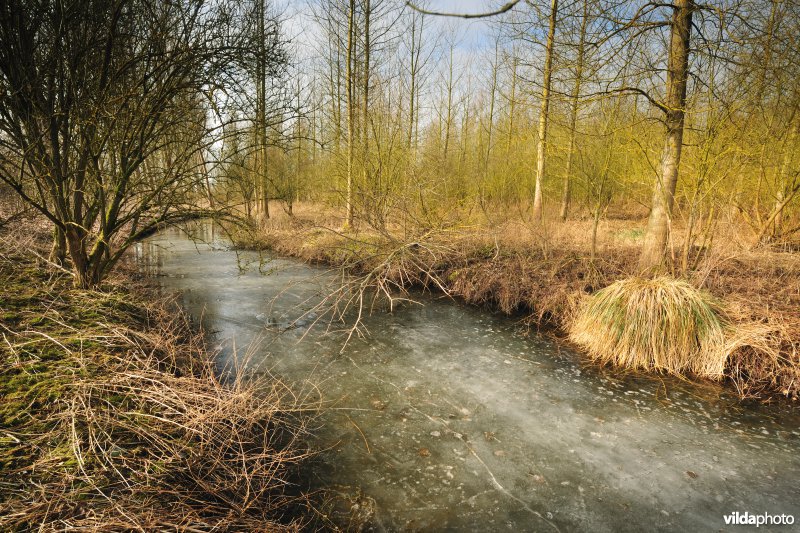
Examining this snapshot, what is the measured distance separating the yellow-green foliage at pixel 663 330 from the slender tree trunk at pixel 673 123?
1368mm

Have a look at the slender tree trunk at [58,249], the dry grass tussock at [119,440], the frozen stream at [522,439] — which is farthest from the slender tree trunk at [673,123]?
the slender tree trunk at [58,249]

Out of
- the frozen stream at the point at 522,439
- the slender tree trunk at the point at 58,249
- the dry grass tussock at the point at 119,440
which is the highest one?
the slender tree trunk at the point at 58,249

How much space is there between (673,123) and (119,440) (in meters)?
8.28

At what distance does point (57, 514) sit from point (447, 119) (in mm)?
19410

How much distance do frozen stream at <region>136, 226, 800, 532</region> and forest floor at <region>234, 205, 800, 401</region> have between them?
76cm

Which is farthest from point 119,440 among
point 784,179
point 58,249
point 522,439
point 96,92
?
point 784,179

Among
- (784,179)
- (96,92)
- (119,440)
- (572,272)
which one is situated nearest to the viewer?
(119,440)

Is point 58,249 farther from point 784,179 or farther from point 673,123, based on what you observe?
point 784,179

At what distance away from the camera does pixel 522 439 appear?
450 centimetres

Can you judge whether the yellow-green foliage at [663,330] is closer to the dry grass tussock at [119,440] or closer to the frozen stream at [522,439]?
Result: the frozen stream at [522,439]

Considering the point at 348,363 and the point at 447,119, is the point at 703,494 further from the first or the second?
the point at 447,119

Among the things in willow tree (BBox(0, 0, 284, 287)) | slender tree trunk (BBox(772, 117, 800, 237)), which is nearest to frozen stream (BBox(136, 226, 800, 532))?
willow tree (BBox(0, 0, 284, 287))

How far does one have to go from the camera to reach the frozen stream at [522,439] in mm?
3530

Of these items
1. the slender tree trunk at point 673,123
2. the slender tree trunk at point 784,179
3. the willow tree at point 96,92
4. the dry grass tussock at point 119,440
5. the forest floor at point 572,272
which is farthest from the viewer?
the slender tree trunk at point 784,179
